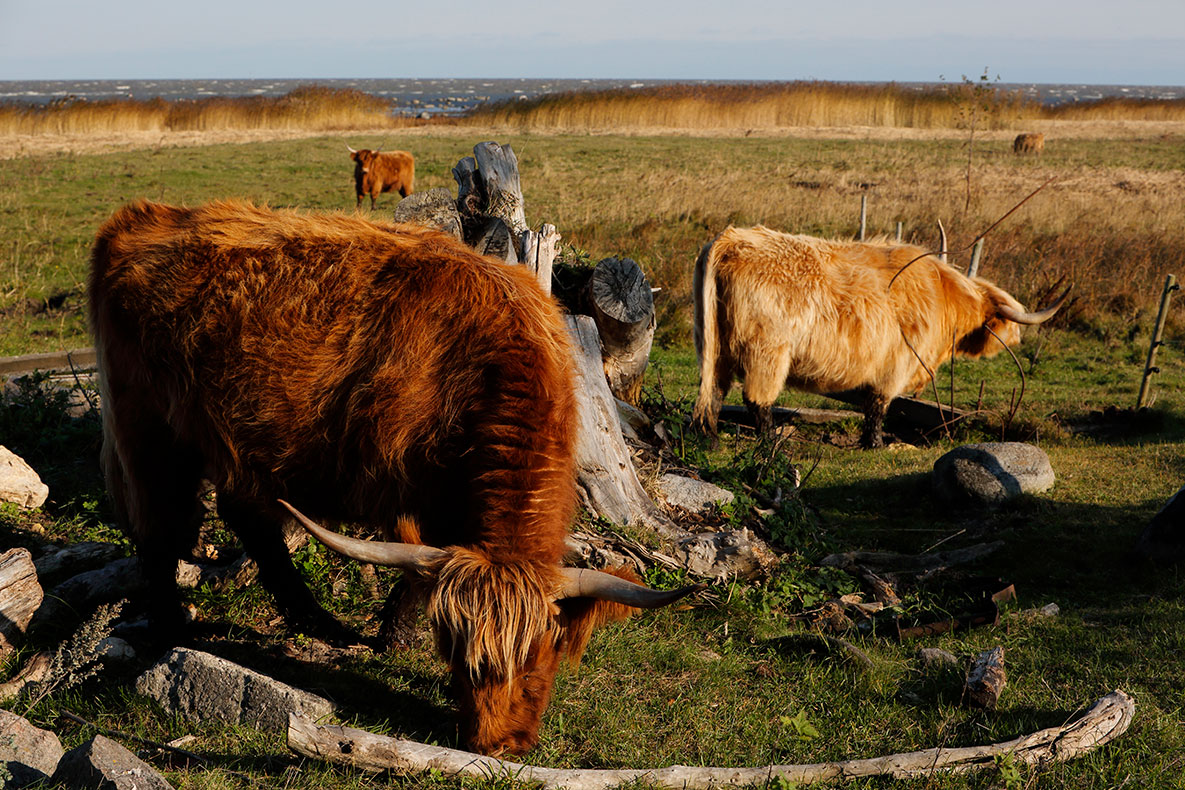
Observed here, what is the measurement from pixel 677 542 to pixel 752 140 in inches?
1136

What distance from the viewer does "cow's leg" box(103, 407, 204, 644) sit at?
410cm

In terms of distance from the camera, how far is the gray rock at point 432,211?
628cm

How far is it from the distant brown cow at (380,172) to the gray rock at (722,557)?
48.7ft

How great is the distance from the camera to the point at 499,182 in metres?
6.78

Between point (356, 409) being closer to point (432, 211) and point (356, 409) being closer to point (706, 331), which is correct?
point (432, 211)

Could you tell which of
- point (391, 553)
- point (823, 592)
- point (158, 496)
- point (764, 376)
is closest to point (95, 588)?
point (158, 496)

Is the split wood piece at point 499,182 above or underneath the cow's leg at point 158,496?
above

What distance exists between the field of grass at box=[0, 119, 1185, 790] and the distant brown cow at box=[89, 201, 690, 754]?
53 centimetres

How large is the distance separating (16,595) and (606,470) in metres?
2.96

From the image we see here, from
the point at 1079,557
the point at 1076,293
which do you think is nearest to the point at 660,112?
the point at 1076,293

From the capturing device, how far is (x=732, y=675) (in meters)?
4.15

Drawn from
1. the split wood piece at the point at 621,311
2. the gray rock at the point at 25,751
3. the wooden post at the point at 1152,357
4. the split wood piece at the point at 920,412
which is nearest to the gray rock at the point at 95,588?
the gray rock at the point at 25,751

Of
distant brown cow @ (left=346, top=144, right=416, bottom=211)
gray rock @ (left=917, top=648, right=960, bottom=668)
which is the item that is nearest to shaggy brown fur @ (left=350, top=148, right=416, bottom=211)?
distant brown cow @ (left=346, top=144, right=416, bottom=211)

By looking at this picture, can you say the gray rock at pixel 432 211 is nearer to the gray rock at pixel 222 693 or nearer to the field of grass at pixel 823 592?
the field of grass at pixel 823 592
